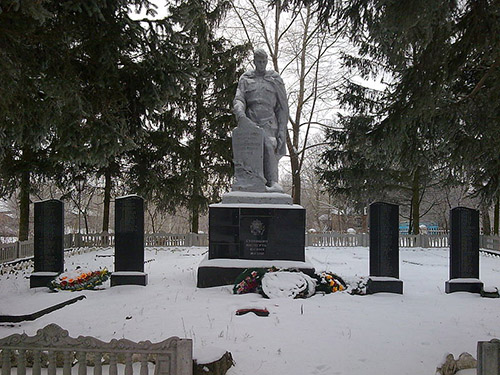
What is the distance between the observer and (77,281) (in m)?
8.61

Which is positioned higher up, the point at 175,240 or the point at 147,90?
the point at 147,90

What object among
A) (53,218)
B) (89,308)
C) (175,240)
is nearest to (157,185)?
(175,240)

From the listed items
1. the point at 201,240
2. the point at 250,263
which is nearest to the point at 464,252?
the point at 250,263

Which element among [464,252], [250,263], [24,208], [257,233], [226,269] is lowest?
[226,269]

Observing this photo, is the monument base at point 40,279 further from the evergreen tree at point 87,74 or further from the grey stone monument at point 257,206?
the evergreen tree at point 87,74

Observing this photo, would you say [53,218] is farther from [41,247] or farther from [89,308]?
[89,308]

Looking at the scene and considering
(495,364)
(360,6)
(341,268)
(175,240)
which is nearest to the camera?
(495,364)

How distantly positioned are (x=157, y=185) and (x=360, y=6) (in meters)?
16.8

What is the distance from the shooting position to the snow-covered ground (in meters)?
4.48

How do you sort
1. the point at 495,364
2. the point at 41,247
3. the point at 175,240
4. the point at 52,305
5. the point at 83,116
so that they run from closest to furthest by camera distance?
the point at 495,364
the point at 83,116
the point at 52,305
the point at 41,247
the point at 175,240

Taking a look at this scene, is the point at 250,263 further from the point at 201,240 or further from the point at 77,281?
the point at 201,240

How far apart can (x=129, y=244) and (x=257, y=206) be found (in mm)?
2866

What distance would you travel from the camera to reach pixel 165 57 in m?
5.39

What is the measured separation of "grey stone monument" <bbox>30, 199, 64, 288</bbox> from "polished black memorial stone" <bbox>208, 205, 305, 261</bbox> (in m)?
3.32
